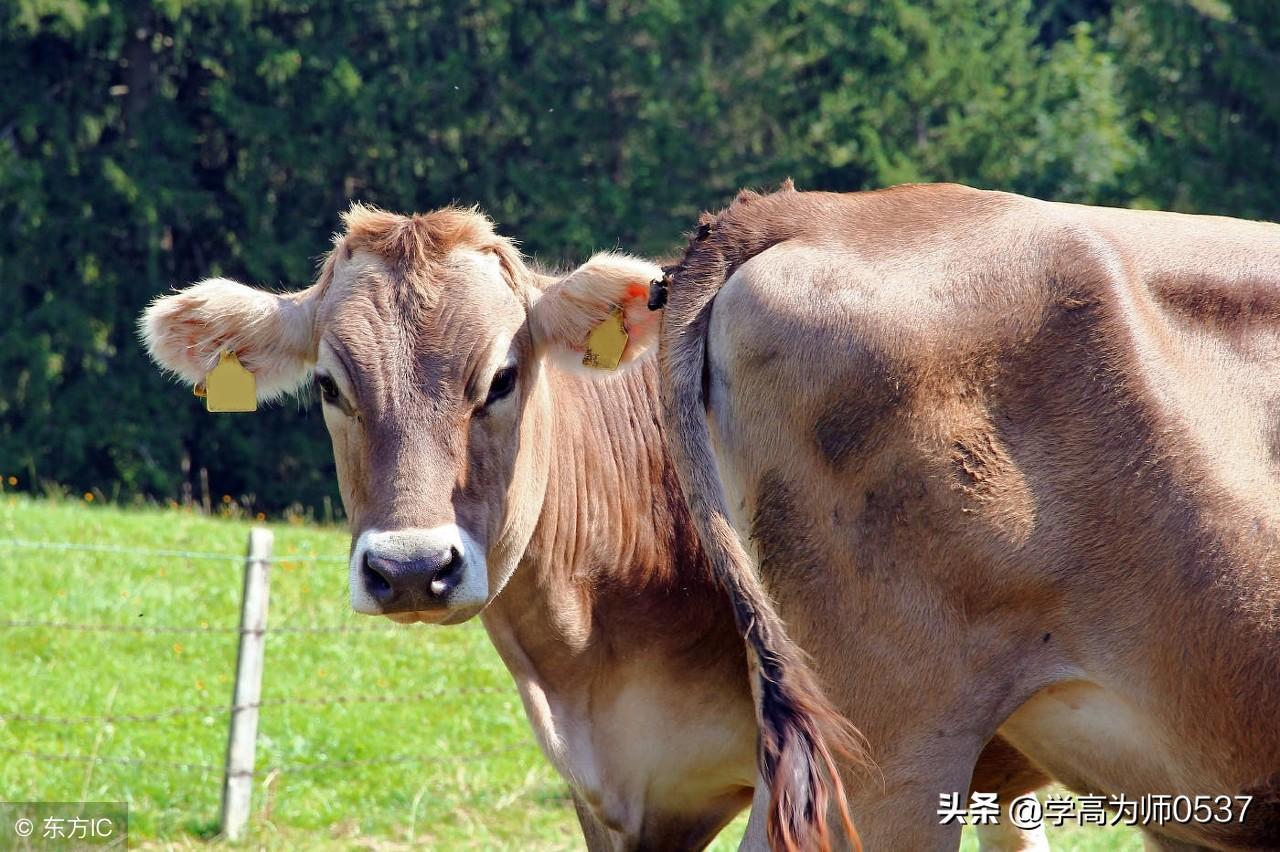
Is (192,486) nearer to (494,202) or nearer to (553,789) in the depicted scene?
(494,202)

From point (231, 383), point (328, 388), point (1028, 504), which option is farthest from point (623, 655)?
point (1028, 504)

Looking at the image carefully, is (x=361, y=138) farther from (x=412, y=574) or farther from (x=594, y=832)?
(x=412, y=574)

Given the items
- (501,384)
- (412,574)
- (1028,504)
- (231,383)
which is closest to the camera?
(1028,504)

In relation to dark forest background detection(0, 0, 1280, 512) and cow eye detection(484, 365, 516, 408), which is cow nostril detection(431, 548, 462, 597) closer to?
cow eye detection(484, 365, 516, 408)

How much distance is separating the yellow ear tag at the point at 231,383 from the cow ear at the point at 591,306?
0.92 meters

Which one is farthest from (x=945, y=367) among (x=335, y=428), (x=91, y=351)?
(x=91, y=351)

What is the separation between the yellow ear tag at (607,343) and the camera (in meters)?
4.27

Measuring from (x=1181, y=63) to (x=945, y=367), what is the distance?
19780 millimetres

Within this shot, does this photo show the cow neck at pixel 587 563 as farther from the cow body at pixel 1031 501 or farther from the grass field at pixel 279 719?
the grass field at pixel 279 719

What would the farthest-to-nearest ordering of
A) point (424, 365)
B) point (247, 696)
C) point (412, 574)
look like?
point (247, 696)
point (424, 365)
point (412, 574)

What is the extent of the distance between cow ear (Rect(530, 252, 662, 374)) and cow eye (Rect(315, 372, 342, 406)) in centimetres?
60

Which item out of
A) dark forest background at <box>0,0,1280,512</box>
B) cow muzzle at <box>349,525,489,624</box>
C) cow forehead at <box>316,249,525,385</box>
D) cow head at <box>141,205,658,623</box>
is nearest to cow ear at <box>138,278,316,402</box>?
cow head at <box>141,205,658,623</box>

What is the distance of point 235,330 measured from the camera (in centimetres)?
438

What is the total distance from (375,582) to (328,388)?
26.4 inches
